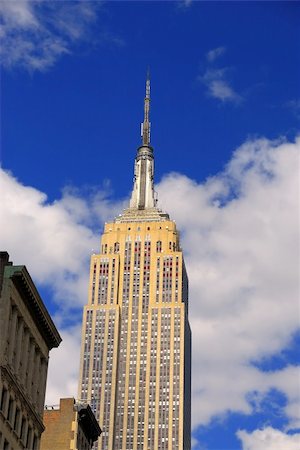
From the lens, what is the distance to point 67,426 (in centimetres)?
10894

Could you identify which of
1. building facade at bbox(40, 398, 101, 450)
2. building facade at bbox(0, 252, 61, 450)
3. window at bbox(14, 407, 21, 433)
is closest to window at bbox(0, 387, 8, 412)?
building facade at bbox(0, 252, 61, 450)

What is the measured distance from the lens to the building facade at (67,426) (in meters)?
108

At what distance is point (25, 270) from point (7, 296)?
301 cm

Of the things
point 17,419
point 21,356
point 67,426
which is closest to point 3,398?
point 17,419

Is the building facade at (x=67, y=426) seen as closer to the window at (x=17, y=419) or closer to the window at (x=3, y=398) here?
the window at (x=17, y=419)

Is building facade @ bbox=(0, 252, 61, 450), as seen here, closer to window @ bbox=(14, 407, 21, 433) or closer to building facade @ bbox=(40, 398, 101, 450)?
window @ bbox=(14, 407, 21, 433)

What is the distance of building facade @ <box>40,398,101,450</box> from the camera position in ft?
→ 355

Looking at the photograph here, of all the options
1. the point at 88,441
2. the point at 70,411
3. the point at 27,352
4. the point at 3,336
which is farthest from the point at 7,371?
the point at 88,441

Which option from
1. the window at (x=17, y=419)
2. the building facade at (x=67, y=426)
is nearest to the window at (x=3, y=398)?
the window at (x=17, y=419)

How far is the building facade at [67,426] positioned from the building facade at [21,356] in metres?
20.3

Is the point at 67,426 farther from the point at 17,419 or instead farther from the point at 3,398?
the point at 3,398

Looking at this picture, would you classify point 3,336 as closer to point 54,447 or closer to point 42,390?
point 42,390

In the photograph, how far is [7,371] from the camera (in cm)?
7594

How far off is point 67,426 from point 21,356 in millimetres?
29537
